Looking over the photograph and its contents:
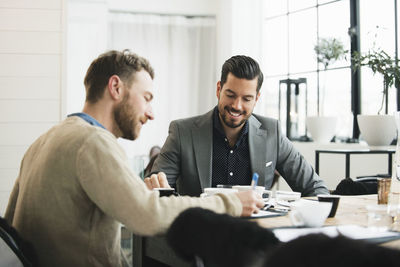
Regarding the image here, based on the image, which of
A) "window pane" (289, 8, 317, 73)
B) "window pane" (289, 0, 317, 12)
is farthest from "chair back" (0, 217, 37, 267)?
"window pane" (289, 0, 317, 12)

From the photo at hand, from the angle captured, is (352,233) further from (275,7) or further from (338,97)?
(275,7)

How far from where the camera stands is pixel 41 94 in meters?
3.66

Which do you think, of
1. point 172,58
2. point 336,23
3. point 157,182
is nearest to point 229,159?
point 157,182

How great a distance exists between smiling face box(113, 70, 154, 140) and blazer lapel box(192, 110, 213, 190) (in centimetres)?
89

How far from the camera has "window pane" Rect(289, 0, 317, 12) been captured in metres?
5.14

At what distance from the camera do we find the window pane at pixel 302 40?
5.13m

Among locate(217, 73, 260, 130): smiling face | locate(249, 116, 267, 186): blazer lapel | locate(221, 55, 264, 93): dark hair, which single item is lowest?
locate(249, 116, 267, 186): blazer lapel

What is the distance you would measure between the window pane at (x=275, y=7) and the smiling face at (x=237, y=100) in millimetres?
3424

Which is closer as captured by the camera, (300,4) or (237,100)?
(237,100)

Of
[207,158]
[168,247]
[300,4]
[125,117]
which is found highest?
[300,4]

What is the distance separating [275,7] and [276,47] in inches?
18.8

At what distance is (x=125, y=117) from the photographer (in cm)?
149

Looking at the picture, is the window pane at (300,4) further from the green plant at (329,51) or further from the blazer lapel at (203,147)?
the blazer lapel at (203,147)

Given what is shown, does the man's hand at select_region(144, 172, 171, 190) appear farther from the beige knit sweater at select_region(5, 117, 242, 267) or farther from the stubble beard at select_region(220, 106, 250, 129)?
the stubble beard at select_region(220, 106, 250, 129)
